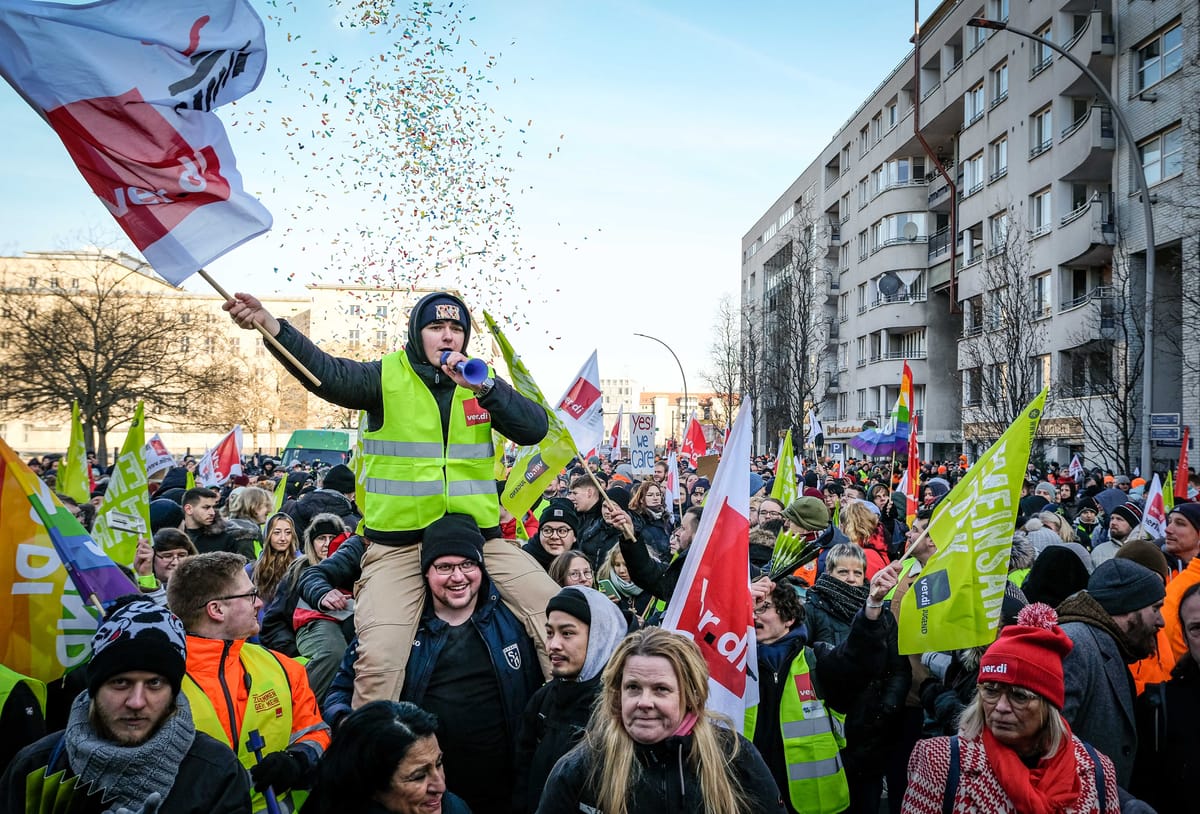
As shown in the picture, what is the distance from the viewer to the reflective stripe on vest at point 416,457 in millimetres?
4211

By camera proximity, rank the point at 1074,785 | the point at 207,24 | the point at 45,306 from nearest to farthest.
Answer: the point at 1074,785, the point at 207,24, the point at 45,306

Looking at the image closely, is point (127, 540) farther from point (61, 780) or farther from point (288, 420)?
point (288, 420)

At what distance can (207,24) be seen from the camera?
4383 mm

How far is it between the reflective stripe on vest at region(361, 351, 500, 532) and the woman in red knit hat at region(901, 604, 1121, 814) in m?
2.09

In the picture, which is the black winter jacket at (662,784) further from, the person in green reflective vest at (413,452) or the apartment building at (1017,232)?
the apartment building at (1017,232)

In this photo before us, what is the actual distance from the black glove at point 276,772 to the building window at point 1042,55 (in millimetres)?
37627

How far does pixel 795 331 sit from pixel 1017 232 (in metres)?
14.5

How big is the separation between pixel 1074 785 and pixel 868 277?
179ft

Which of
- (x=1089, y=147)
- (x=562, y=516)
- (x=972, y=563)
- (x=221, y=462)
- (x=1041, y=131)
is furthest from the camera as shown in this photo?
(x=1041, y=131)

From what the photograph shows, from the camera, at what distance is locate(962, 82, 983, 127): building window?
4216cm

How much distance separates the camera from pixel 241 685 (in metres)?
3.84

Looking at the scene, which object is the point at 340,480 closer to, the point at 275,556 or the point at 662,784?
the point at 275,556

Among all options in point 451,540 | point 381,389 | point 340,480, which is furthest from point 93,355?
point 451,540

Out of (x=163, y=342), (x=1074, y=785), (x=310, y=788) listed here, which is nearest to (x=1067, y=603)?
(x=1074, y=785)
